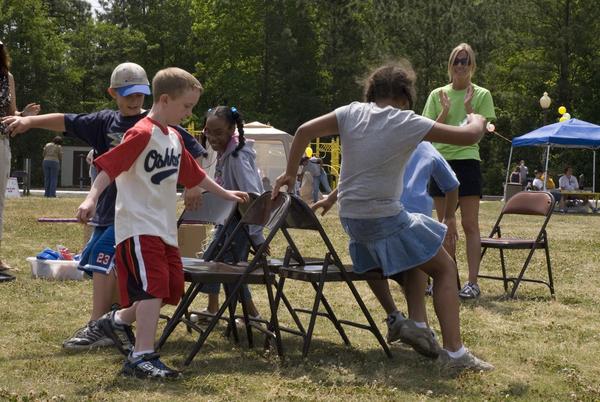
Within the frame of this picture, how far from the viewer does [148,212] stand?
4289 mm

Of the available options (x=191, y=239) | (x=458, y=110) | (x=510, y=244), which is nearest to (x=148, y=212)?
(x=458, y=110)

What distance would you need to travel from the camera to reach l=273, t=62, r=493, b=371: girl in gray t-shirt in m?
4.45

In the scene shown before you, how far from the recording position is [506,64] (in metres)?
50.9

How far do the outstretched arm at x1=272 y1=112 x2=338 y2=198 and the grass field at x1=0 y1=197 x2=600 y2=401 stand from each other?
0.92 metres

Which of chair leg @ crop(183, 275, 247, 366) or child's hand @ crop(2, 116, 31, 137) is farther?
child's hand @ crop(2, 116, 31, 137)

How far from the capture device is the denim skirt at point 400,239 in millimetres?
4555

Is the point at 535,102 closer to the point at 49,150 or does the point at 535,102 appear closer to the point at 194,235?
the point at 49,150

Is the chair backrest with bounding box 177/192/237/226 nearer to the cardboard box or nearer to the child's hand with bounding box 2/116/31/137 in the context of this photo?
the child's hand with bounding box 2/116/31/137

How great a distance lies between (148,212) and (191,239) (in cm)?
338

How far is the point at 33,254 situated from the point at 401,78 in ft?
20.6

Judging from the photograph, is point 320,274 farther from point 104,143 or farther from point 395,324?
point 104,143

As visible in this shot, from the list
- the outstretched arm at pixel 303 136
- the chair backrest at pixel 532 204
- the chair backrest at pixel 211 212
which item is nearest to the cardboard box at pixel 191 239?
the chair backrest at pixel 211 212

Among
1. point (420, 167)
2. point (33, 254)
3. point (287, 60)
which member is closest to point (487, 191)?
point (287, 60)

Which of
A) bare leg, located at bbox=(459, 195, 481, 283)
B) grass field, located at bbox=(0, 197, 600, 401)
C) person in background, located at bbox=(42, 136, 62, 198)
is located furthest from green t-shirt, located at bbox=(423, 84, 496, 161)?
person in background, located at bbox=(42, 136, 62, 198)
